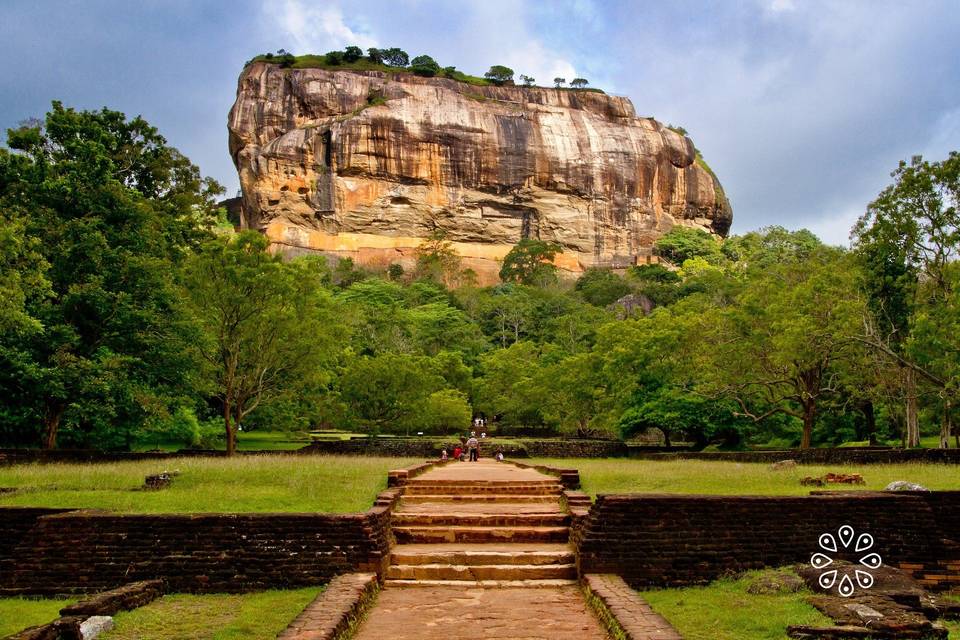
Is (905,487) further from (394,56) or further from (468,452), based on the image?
(394,56)

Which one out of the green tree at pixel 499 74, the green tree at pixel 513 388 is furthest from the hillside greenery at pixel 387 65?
the green tree at pixel 513 388

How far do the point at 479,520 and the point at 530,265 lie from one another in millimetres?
63568

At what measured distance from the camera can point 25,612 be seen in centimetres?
723

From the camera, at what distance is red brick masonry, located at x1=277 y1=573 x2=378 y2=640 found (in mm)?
5758

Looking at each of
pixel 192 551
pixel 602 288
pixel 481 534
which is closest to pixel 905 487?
pixel 481 534

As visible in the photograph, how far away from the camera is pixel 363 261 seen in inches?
3022

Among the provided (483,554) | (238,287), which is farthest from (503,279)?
(483,554)

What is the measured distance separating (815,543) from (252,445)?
852 inches

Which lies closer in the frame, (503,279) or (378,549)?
(378,549)

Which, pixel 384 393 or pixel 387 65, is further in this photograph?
pixel 387 65

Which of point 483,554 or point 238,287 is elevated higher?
point 238,287

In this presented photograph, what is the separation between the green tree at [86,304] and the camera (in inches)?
702

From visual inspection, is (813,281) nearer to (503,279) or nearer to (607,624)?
(607,624)

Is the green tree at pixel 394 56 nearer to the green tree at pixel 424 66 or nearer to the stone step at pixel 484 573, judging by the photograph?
the green tree at pixel 424 66
